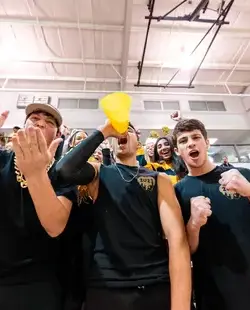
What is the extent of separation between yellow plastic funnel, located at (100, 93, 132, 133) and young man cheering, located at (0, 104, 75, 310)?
336 mm

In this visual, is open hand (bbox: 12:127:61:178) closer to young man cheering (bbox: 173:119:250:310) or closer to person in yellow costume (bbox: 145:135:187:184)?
young man cheering (bbox: 173:119:250:310)

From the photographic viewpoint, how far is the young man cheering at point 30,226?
0.90 meters

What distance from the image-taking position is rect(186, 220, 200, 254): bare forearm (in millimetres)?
1138

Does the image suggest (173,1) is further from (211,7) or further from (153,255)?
(153,255)

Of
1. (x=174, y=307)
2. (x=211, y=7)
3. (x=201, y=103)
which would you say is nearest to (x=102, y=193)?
(x=174, y=307)

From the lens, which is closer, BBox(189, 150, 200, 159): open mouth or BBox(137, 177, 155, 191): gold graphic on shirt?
BBox(137, 177, 155, 191): gold graphic on shirt

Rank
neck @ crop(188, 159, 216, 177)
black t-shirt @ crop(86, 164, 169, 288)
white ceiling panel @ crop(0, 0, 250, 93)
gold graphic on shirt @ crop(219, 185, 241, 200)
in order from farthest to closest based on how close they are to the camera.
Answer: white ceiling panel @ crop(0, 0, 250, 93) → neck @ crop(188, 159, 216, 177) → gold graphic on shirt @ crop(219, 185, 241, 200) → black t-shirt @ crop(86, 164, 169, 288)

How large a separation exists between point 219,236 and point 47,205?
85 cm

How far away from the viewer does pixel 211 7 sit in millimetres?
Result: 4980

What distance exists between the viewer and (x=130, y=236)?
1057 mm

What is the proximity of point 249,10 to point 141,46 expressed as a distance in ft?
8.02

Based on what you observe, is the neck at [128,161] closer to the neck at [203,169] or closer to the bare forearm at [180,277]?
the neck at [203,169]

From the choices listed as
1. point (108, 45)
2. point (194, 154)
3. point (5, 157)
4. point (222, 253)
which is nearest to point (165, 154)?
point (194, 154)

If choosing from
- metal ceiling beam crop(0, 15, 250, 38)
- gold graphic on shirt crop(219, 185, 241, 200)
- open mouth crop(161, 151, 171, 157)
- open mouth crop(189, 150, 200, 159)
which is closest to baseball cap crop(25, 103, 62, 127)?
open mouth crop(189, 150, 200, 159)
